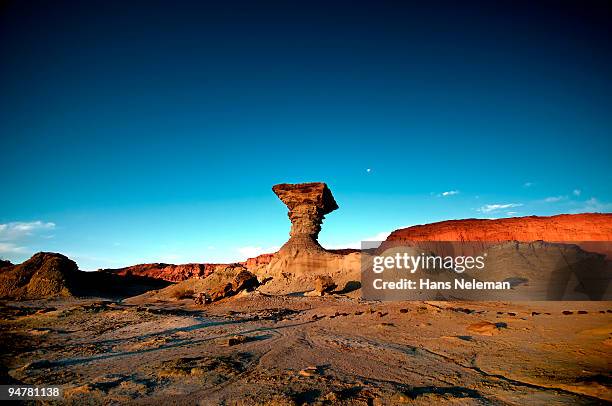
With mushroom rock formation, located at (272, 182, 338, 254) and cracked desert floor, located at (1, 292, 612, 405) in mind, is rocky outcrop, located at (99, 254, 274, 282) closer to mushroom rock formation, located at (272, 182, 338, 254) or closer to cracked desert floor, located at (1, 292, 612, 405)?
mushroom rock formation, located at (272, 182, 338, 254)

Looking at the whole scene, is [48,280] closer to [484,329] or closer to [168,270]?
[484,329]

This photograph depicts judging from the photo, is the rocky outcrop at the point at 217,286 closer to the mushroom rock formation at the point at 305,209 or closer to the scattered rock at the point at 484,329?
the mushroom rock formation at the point at 305,209

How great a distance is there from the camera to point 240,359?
699 cm

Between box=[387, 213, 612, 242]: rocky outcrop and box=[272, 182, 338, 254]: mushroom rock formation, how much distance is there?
38183mm

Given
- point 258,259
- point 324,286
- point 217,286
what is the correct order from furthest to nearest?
point 258,259 < point 217,286 < point 324,286

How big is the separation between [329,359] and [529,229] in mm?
58403

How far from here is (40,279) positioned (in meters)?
31.8

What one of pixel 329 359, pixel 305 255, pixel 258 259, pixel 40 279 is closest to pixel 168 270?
pixel 258 259

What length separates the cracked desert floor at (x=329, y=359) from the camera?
16.1ft

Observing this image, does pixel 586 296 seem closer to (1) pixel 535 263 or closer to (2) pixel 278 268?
(1) pixel 535 263

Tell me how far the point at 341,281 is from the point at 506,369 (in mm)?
18422

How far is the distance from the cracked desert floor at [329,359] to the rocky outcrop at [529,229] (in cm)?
4833

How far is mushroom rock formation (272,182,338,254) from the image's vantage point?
30219 mm

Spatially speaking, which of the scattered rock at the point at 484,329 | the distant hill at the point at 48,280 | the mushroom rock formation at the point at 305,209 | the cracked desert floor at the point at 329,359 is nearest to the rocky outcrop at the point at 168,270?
the distant hill at the point at 48,280
